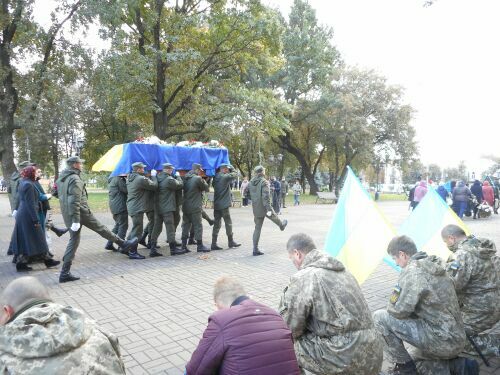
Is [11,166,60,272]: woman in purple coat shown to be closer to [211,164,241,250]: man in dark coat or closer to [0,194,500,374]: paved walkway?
[0,194,500,374]: paved walkway

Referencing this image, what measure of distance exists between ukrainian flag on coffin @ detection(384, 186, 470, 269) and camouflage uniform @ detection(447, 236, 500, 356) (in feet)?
5.10

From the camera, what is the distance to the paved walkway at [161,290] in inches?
167

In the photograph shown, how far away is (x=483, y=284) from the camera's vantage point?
12.5ft

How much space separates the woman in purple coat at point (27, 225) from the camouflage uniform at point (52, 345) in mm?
5879

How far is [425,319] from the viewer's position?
3260mm

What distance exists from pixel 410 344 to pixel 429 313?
1.26 ft

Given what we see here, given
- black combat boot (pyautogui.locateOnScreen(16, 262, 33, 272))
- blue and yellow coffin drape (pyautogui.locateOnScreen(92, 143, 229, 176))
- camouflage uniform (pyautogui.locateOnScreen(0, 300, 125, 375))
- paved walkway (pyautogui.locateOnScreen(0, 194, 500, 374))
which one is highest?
blue and yellow coffin drape (pyautogui.locateOnScreen(92, 143, 229, 176))

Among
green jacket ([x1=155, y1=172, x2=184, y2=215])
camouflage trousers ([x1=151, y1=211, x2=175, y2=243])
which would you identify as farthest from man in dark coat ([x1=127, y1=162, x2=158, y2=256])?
camouflage trousers ([x1=151, y1=211, x2=175, y2=243])

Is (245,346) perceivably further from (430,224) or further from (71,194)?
(71,194)

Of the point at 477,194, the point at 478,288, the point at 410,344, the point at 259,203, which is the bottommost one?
the point at 410,344

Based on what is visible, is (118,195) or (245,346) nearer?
(245,346)

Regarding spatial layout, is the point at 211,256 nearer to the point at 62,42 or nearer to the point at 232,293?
the point at 232,293

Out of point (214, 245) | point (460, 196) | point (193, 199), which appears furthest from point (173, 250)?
point (460, 196)

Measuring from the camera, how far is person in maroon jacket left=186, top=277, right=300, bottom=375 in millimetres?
2053
